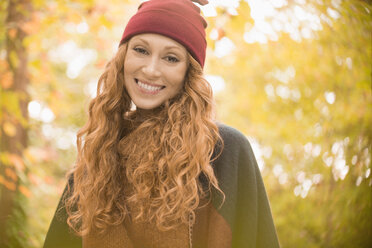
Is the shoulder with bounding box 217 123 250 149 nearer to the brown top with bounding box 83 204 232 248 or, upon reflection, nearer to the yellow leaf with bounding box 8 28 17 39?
the brown top with bounding box 83 204 232 248

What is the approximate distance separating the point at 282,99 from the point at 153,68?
107 inches

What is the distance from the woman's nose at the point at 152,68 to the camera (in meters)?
1.75

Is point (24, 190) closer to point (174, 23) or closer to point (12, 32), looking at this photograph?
point (12, 32)

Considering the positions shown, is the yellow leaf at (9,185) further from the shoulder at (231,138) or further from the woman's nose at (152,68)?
the shoulder at (231,138)

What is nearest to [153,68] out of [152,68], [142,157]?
[152,68]

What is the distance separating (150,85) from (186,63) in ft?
0.79

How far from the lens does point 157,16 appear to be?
175cm

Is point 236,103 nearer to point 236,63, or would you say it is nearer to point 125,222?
point 236,63

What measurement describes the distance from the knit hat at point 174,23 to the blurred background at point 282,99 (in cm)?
67

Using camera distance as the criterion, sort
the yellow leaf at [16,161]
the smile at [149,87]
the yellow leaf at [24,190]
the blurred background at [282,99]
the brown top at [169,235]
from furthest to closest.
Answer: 1. the yellow leaf at [24,190]
2. the yellow leaf at [16,161]
3. the blurred background at [282,99]
4. the smile at [149,87]
5. the brown top at [169,235]

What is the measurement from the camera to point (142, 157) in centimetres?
183

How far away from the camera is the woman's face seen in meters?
1.75

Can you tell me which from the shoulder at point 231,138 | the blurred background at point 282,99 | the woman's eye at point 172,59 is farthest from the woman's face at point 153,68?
the blurred background at point 282,99

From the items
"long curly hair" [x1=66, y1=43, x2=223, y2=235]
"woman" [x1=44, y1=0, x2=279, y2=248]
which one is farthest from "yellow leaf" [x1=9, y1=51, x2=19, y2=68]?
"woman" [x1=44, y1=0, x2=279, y2=248]
